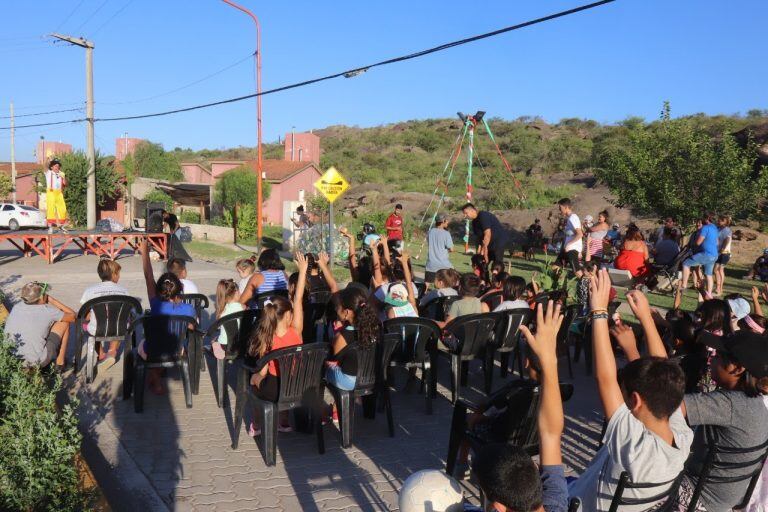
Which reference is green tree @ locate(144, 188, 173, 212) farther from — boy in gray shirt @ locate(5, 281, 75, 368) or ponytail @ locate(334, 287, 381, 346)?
ponytail @ locate(334, 287, 381, 346)

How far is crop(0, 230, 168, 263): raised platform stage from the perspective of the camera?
17.2 meters

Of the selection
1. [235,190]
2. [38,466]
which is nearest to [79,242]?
[235,190]

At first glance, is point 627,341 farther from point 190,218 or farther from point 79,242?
point 190,218

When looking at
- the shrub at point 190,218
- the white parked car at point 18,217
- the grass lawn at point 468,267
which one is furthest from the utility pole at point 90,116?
the white parked car at point 18,217

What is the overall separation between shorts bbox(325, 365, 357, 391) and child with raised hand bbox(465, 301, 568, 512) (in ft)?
8.06

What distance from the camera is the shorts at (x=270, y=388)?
4730 millimetres

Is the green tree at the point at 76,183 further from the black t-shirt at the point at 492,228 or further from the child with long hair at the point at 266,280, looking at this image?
the child with long hair at the point at 266,280

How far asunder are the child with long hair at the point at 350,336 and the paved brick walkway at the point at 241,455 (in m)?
0.60

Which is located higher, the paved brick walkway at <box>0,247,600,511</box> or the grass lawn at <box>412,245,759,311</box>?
the grass lawn at <box>412,245,759,311</box>

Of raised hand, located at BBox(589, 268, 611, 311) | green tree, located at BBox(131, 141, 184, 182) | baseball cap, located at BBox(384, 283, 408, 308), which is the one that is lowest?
baseball cap, located at BBox(384, 283, 408, 308)

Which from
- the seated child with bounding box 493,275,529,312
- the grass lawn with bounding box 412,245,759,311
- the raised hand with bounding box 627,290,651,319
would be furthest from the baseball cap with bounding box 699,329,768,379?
the grass lawn with bounding box 412,245,759,311

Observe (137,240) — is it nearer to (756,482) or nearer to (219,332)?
(219,332)

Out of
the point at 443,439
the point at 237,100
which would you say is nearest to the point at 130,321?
the point at 443,439

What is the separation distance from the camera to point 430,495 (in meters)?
2.22
